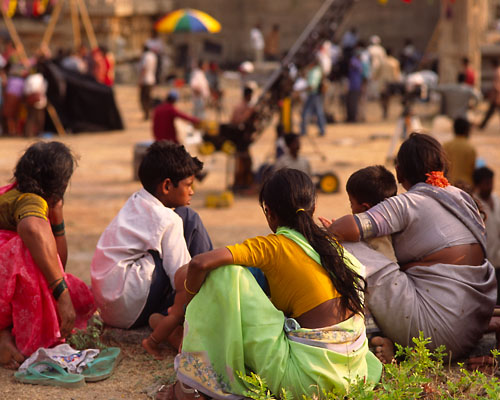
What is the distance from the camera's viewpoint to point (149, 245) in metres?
3.72

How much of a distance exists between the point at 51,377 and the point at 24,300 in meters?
0.39

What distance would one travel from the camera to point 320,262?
3.00 metres

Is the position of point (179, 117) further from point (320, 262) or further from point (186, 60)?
point (186, 60)

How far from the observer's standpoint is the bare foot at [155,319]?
366 cm

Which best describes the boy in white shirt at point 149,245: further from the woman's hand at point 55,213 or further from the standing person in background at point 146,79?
the standing person in background at point 146,79

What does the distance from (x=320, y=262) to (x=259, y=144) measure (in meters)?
Answer: 11.0

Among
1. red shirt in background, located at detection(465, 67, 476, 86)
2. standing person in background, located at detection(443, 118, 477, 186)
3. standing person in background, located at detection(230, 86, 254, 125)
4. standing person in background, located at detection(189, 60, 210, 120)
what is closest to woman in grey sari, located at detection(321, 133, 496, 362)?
standing person in background, located at detection(443, 118, 477, 186)

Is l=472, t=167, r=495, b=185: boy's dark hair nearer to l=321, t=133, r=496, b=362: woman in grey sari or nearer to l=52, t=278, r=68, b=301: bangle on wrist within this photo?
l=321, t=133, r=496, b=362: woman in grey sari

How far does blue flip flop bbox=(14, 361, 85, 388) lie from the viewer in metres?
3.37

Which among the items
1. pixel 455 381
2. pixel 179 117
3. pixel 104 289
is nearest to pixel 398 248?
pixel 455 381

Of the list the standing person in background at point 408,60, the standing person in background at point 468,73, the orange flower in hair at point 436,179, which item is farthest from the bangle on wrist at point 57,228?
the standing person in background at point 408,60

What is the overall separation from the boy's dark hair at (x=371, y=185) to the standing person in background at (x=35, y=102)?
11206 millimetres

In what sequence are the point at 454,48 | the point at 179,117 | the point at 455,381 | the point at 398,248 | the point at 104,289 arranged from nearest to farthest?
1. the point at 455,381
2. the point at 398,248
3. the point at 104,289
4. the point at 179,117
5. the point at 454,48

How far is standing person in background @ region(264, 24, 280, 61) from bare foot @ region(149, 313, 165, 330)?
64.6ft
